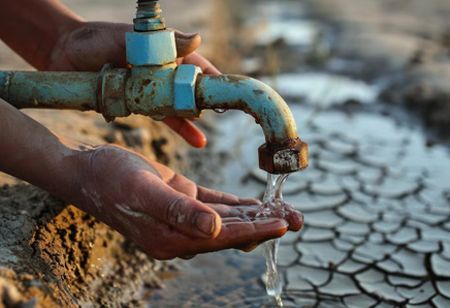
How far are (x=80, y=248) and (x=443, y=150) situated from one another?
2237mm

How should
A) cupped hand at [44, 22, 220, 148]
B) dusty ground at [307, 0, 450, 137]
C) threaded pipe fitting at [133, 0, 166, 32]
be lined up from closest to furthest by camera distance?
threaded pipe fitting at [133, 0, 166, 32], cupped hand at [44, 22, 220, 148], dusty ground at [307, 0, 450, 137]

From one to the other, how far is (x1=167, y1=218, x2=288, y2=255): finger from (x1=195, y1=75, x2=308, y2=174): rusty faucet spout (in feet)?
0.51

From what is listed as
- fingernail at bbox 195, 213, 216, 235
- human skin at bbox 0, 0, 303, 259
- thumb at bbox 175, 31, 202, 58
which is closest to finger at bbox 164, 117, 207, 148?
human skin at bbox 0, 0, 303, 259

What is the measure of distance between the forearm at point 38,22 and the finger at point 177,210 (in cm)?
91

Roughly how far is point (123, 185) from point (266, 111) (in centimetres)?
46

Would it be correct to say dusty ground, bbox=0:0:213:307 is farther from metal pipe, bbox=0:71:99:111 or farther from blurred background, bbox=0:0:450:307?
metal pipe, bbox=0:71:99:111

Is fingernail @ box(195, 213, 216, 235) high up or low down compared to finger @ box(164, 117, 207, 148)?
up

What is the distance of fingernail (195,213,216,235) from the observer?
5.26 feet

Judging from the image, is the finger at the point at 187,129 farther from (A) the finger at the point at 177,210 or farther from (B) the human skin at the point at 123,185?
(A) the finger at the point at 177,210

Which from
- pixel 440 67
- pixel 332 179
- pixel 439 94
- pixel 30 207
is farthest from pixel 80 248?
pixel 440 67

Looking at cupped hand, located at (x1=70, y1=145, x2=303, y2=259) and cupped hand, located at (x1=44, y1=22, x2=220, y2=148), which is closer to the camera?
cupped hand, located at (x1=70, y1=145, x2=303, y2=259)

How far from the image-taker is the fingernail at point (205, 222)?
1604 mm

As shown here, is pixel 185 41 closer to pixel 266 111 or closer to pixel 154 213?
pixel 266 111

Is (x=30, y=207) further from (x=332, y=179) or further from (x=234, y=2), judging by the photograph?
(x=234, y=2)
